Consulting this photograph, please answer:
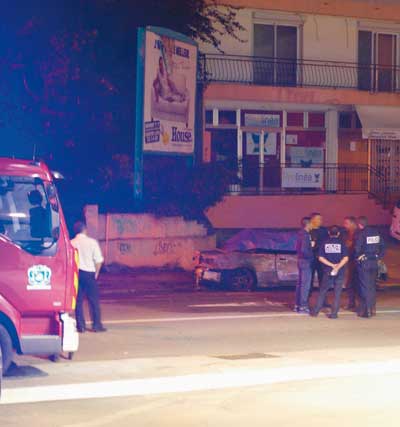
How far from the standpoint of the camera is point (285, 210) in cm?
3322

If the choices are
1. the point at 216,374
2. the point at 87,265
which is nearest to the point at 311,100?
the point at 87,265

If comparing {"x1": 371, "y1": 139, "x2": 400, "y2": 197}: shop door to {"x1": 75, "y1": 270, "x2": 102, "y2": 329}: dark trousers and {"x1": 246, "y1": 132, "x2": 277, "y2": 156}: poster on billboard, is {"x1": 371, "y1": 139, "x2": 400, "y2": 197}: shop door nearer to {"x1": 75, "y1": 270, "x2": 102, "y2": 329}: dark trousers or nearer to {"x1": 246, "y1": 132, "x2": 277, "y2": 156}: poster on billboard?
{"x1": 246, "y1": 132, "x2": 277, "y2": 156}: poster on billboard

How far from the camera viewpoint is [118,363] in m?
12.7

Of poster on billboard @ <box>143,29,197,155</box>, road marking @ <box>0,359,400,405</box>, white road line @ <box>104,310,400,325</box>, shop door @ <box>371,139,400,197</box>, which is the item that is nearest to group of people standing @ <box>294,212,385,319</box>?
white road line @ <box>104,310,400,325</box>

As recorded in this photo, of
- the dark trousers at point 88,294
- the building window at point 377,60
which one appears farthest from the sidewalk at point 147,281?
the building window at point 377,60

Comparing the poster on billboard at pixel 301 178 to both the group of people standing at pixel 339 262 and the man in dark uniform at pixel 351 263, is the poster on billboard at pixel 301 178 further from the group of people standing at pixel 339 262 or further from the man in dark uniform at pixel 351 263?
the group of people standing at pixel 339 262

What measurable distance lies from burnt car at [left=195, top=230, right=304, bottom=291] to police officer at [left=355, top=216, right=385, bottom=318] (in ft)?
16.4

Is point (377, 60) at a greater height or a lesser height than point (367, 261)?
greater

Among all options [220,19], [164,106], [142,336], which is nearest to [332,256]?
[142,336]

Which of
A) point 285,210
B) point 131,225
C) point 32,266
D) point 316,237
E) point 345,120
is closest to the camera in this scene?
point 32,266

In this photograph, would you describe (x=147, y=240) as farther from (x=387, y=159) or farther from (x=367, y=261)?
(x=387, y=159)

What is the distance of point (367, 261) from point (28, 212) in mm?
8498

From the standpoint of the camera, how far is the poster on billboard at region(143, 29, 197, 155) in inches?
1048

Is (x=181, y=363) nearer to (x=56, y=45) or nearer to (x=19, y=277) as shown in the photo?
(x=19, y=277)
